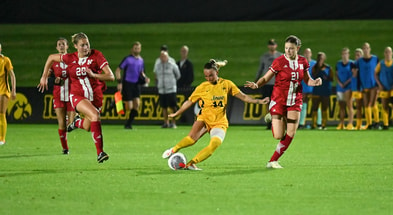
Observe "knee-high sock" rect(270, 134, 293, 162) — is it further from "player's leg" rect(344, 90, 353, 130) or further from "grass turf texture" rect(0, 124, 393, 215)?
"player's leg" rect(344, 90, 353, 130)

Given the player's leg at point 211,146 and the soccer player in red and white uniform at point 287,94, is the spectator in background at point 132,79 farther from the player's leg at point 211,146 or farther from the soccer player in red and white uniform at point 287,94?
the player's leg at point 211,146

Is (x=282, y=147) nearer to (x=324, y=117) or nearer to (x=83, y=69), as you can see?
(x=83, y=69)

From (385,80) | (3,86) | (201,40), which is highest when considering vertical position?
(201,40)

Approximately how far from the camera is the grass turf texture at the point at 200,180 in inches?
342

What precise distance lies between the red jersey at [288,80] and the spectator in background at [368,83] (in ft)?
36.9

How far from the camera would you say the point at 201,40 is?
3575 cm

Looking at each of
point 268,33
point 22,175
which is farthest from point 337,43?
point 22,175

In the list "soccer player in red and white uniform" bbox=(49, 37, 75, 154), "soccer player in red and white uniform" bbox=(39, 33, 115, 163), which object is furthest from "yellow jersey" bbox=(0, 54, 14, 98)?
"soccer player in red and white uniform" bbox=(39, 33, 115, 163)

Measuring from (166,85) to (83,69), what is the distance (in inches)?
446

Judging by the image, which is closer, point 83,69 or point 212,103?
point 212,103

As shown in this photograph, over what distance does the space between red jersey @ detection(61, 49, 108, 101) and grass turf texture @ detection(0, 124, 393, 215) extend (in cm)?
111

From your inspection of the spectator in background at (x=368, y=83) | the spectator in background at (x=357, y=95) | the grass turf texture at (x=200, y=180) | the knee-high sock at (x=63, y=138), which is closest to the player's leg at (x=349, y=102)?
the spectator in background at (x=357, y=95)

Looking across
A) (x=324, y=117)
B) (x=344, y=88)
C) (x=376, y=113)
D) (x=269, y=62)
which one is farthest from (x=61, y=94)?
(x=376, y=113)

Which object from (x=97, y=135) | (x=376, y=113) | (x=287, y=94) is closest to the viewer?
(x=287, y=94)
